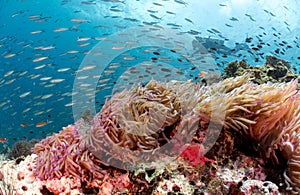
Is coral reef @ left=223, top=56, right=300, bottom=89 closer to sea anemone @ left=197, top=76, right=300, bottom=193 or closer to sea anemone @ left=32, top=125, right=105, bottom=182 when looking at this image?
sea anemone @ left=197, top=76, right=300, bottom=193

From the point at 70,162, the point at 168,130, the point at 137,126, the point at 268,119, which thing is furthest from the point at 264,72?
the point at 70,162

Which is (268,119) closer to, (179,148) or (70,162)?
(179,148)

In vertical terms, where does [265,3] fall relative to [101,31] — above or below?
above

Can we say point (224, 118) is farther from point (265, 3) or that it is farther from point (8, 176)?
point (265, 3)

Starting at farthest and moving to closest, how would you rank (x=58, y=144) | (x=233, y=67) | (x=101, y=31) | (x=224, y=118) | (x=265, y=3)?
1. (x=101, y=31)
2. (x=265, y=3)
3. (x=233, y=67)
4. (x=58, y=144)
5. (x=224, y=118)

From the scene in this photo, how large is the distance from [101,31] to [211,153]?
155 ft

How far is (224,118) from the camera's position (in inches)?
109

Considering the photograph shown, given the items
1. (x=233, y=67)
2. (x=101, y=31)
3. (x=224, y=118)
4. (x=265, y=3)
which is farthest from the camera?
(x=101, y=31)

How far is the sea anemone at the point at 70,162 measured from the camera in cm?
273

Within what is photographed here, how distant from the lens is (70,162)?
109 inches

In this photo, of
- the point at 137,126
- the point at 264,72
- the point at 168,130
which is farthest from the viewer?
the point at 264,72

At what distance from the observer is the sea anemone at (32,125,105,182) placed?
273cm

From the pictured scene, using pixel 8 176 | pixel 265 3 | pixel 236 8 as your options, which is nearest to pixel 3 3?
pixel 236 8

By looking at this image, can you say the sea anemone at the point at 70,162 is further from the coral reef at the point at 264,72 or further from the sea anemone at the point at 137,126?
the coral reef at the point at 264,72
